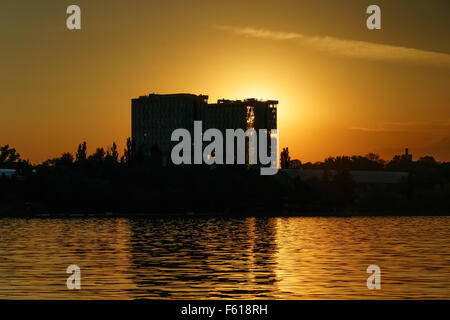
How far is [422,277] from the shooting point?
135ft

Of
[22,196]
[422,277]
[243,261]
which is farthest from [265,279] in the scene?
[22,196]

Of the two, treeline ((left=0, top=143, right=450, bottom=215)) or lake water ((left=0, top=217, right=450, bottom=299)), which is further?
treeline ((left=0, top=143, right=450, bottom=215))

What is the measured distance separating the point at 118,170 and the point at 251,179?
35.9 meters

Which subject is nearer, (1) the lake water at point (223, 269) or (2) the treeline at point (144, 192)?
(1) the lake water at point (223, 269)

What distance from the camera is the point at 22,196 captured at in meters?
176

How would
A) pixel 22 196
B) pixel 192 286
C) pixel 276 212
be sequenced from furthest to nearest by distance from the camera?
1. pixel 276 212
2. pixel 22 196
3. pixel 192 286

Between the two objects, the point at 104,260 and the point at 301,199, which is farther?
the point at 301,199

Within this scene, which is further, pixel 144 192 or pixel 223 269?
pixel 144 192
